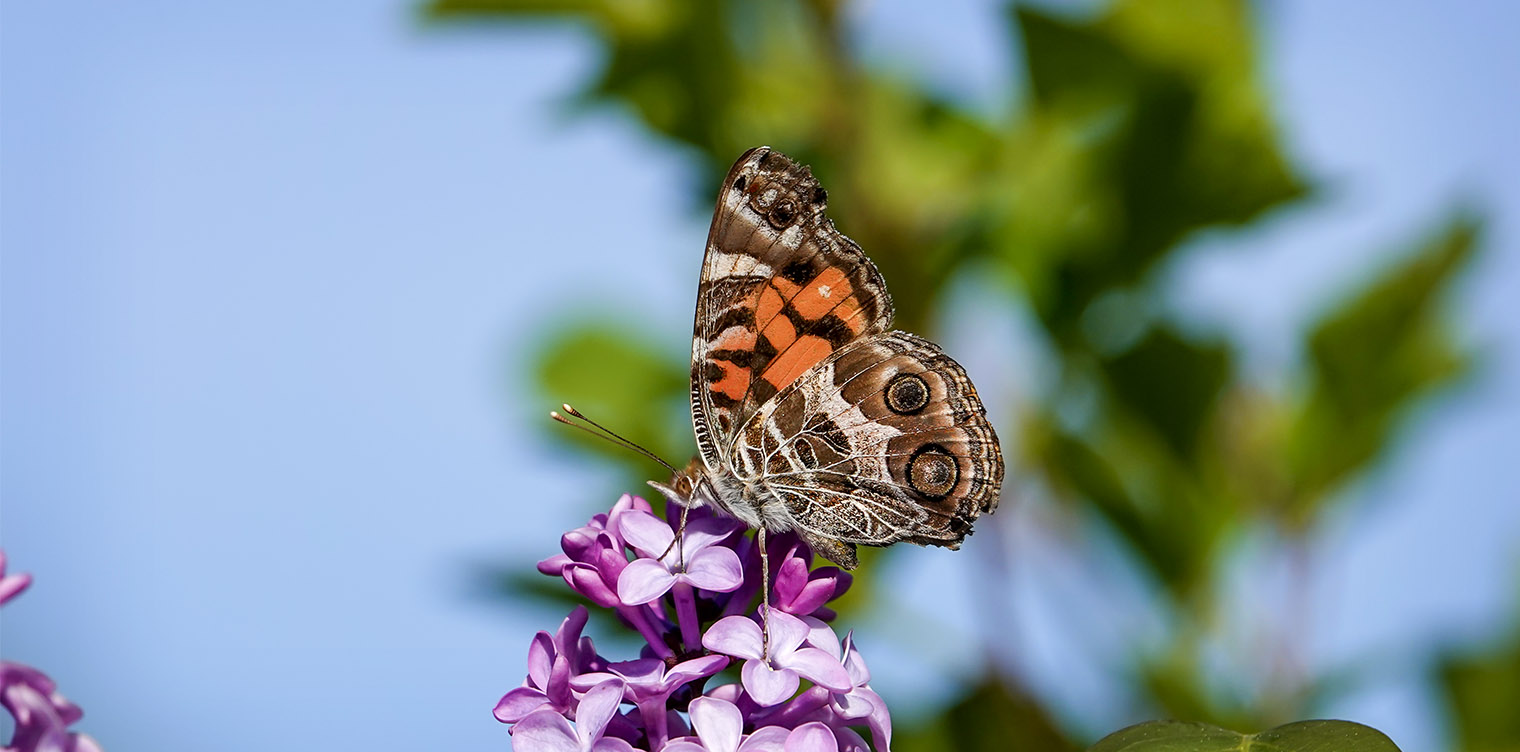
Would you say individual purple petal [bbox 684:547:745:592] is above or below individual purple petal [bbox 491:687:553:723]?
above

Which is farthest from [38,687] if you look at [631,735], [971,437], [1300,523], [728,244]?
[1300,523]

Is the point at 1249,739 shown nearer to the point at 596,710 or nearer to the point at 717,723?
the point at 717,723

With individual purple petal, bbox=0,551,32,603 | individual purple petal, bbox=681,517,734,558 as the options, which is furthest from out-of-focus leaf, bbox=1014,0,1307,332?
individual purple petal, bbox=0,551,32,603

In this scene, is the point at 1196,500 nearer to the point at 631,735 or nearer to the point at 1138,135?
the point at 1138,135

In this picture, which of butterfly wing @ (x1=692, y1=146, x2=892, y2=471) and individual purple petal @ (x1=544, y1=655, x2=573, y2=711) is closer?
individual purple petal @ (x1=544, y1=655, x2=573, y2=711)

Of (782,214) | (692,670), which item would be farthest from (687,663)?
(782,214)

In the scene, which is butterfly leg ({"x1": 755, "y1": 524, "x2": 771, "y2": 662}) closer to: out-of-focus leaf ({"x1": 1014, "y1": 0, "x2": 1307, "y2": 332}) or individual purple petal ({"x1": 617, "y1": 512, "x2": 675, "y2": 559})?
individual purple petal ({"x1": 617, "y1": 512, "x2": 675, "y2": 559})
